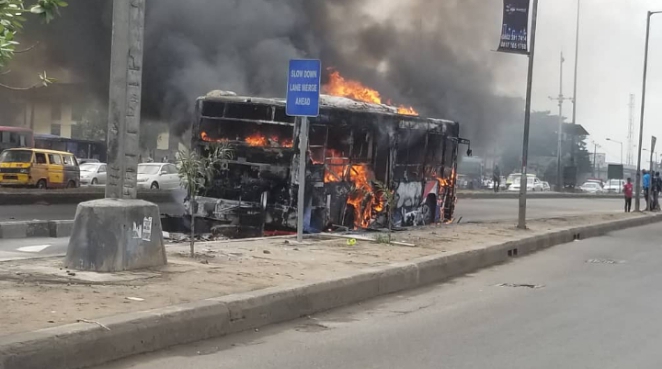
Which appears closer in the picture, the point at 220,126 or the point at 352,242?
the point at 352,242

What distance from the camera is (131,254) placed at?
7035 millimetres

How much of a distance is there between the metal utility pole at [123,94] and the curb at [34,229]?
12.9ft

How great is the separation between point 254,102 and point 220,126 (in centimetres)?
69

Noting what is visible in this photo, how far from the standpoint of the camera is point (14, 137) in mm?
35406

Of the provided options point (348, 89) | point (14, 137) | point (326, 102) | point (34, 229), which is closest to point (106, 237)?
point (34, 229)

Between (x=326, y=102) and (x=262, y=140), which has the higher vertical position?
(x=326, y=102)

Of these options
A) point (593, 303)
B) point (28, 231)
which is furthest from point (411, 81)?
point (593, 303)

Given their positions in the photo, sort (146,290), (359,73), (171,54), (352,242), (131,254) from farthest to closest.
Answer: (359,73) → (171,54) → (352,242) → (131,254) → (146,290)

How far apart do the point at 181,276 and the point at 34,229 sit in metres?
5.21

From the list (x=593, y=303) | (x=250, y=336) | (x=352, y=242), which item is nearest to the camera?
(x=250, y=336)

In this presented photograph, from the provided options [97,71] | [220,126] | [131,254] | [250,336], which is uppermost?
[97,71]

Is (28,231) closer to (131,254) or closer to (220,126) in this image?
(220,126)

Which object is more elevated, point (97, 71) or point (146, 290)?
point (97, 71)

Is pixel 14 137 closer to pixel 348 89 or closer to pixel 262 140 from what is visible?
pixel 348 89
